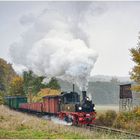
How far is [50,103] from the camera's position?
33594 millimetres

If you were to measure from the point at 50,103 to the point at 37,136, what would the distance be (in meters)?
15.2

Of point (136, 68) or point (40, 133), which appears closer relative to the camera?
point (40, 133)

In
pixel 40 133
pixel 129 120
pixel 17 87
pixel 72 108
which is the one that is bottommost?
pixel 40 133

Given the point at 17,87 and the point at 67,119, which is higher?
the point at 17,87

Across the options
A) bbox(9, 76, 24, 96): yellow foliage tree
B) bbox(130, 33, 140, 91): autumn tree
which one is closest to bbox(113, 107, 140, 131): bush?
bbox(130, 33, 140, 91): autumn tree

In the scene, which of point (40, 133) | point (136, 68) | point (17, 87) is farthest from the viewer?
point (17, 87)

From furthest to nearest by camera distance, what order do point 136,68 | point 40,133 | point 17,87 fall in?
point 17,87 → point 136,68 → point 40,133

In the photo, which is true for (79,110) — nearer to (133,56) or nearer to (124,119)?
(124,119)

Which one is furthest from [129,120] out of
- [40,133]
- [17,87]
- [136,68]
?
[17,87]

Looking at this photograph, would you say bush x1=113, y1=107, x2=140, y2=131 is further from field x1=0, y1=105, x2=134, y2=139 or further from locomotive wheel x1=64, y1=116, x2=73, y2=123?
field x1=0, y1=105, x2=134, y2=139

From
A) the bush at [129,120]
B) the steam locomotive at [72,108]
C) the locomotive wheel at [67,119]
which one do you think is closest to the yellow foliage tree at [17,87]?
the steam locomotive at [72,108]

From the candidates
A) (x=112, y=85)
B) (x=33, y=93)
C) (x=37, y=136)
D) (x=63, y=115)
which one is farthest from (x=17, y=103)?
(x=112, y=85)

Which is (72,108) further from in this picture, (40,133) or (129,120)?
(40,133)

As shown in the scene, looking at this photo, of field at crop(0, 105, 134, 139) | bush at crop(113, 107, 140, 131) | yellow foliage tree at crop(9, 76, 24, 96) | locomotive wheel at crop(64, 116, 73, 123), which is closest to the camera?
field at crop(0, 105, 134, 139)
